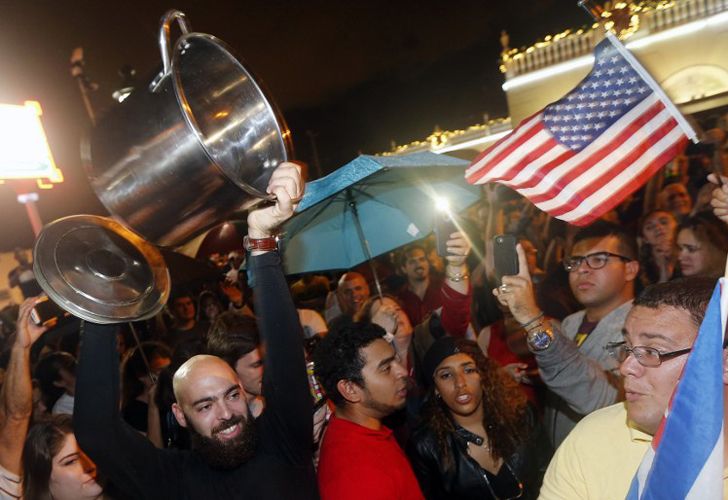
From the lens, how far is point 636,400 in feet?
5.78

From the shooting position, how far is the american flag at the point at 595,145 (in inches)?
106

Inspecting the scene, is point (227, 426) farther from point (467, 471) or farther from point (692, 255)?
point (692, 255)

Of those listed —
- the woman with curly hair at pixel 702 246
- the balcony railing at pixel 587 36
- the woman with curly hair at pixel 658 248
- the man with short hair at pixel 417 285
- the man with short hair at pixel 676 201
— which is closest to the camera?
the woman with curly hair at pixel 702 246

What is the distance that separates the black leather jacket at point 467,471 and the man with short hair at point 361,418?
305mm

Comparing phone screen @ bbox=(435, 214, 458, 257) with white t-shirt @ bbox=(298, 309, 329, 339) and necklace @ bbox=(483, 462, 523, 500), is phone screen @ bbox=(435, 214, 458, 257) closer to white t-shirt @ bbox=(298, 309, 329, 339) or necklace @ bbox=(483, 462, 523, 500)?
necklace @ bbox=(483, 462, 523, 500)

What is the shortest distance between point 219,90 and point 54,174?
9891 mm

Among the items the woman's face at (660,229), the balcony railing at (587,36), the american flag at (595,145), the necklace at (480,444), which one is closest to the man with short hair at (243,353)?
the necklace at (480,444)

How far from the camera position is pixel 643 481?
1481 millimetres

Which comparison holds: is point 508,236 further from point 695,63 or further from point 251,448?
point 695,63

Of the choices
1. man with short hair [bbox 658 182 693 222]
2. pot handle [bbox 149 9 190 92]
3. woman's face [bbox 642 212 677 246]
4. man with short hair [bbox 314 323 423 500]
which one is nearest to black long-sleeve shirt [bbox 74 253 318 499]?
man with short hair [bbox 314 323 423 500]

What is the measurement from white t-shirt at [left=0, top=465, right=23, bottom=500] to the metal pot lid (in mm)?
1946

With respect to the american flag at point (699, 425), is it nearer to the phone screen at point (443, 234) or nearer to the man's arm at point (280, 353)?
the man's arm at point (280, 353)

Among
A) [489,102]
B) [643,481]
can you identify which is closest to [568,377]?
[643,481]

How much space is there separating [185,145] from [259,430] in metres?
1.45
